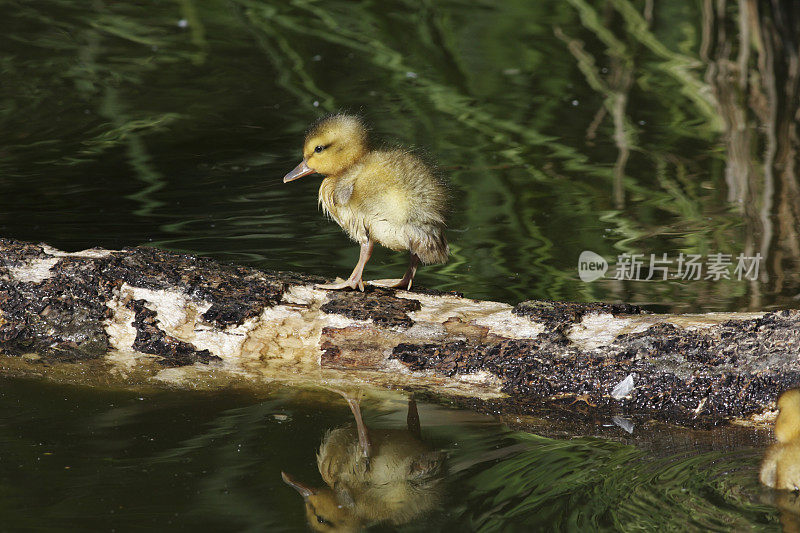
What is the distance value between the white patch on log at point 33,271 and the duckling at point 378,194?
3.53ft

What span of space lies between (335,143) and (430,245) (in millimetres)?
619

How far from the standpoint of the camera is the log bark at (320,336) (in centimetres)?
325

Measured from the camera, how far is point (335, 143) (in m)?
4.20

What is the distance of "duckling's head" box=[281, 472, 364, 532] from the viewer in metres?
2.61

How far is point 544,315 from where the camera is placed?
3.45 meters

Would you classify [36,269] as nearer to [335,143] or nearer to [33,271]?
[33,271]

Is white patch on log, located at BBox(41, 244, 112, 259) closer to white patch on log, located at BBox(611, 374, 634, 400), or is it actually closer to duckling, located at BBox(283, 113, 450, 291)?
duckling, located at BBox(283, 113, 450, 291)

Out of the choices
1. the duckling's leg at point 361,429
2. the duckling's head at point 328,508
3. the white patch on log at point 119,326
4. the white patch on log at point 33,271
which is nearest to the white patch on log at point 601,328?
the duckling's leg at point 361,429

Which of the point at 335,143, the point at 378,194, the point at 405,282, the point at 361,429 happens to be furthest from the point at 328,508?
the point at 335,143

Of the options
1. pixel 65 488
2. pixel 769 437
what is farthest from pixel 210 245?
pixel 769 437

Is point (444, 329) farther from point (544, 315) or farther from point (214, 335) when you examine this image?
point (214, 335)

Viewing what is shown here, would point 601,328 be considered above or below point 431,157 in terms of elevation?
below

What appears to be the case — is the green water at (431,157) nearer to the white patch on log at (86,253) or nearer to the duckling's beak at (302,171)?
the white patch on log at (86,253)

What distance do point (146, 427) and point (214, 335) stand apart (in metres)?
0.51
